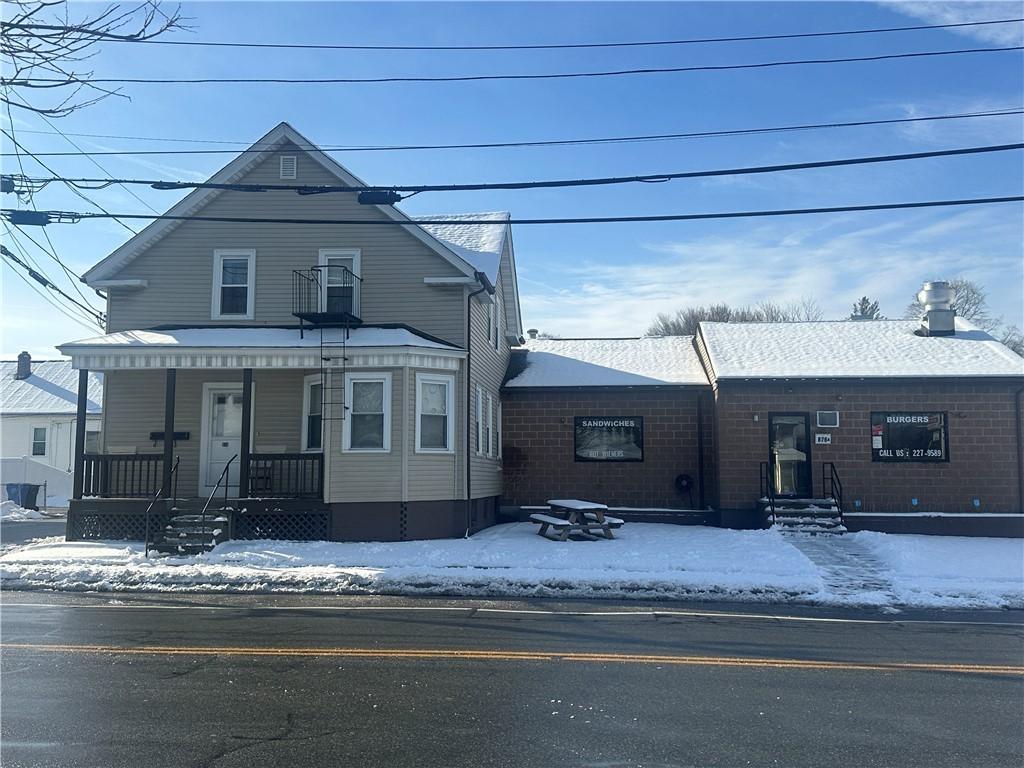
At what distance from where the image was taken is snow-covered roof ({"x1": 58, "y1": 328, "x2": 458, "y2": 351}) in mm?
16214

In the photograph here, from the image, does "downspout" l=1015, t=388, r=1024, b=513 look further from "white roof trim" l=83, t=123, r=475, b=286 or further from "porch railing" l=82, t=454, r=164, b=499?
"porch railing" l=82, t=454, r=164, b=499

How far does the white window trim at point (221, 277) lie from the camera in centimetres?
1828

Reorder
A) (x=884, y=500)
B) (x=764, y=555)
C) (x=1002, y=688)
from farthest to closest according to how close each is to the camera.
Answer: (x=884, y=500), (x=764, y=555), (x=1002, y=688)

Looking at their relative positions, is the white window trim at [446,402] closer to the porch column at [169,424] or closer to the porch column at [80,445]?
the porch column at [169,424]

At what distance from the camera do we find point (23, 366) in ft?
121

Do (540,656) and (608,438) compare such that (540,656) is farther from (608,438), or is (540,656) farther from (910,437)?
(910,437)

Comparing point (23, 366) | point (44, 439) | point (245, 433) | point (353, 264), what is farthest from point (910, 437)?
point (23, 366)

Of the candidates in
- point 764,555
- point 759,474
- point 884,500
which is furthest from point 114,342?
point 884,500

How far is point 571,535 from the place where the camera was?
56.5ft

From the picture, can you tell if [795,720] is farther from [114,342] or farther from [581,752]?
[114,342]

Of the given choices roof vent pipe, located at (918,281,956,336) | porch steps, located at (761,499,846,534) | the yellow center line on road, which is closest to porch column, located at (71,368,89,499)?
the yellow center line on road

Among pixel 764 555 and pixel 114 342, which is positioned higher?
pixel 114 342

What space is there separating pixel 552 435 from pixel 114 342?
34.3ft

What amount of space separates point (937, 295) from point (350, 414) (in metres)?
15.9
